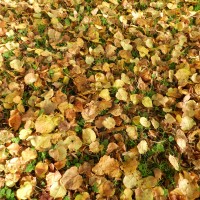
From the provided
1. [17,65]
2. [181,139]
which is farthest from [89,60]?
[181,139]

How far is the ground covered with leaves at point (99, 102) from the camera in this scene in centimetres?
187

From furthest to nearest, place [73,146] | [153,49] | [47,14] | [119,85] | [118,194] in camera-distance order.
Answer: [47,14] → [153,49] → [119,85] → [73,146] → [118,194]

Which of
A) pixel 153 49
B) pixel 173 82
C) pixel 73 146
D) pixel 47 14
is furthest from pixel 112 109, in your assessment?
pixel 47 14

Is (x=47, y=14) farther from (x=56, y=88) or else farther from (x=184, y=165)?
(x=184, y=165)

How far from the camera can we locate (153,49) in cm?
264

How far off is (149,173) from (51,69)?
1.14 meters

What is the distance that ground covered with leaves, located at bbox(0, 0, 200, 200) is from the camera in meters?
1.87

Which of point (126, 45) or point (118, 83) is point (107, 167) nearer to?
point (118, 83)

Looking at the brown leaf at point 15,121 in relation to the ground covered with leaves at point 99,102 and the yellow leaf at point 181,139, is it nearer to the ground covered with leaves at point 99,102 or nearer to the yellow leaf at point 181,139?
the ground covered with leaves at point 99,102

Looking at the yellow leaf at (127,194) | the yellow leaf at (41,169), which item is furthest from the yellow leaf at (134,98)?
the yellow leaf at (41,169)

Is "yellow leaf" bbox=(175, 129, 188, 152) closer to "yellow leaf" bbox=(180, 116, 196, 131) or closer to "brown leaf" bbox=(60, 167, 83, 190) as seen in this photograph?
"yellow leaf" bbox=(180, 116, 196, 131)

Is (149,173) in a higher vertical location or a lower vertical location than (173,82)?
lower

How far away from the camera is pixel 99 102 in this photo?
2232 mm

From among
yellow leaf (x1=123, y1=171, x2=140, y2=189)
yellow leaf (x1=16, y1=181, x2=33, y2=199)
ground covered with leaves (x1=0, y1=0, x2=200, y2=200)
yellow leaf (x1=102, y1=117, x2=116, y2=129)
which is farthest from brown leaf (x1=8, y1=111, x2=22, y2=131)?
yellow leaf (x1=123, y1=171, x2=140, y2=189)
